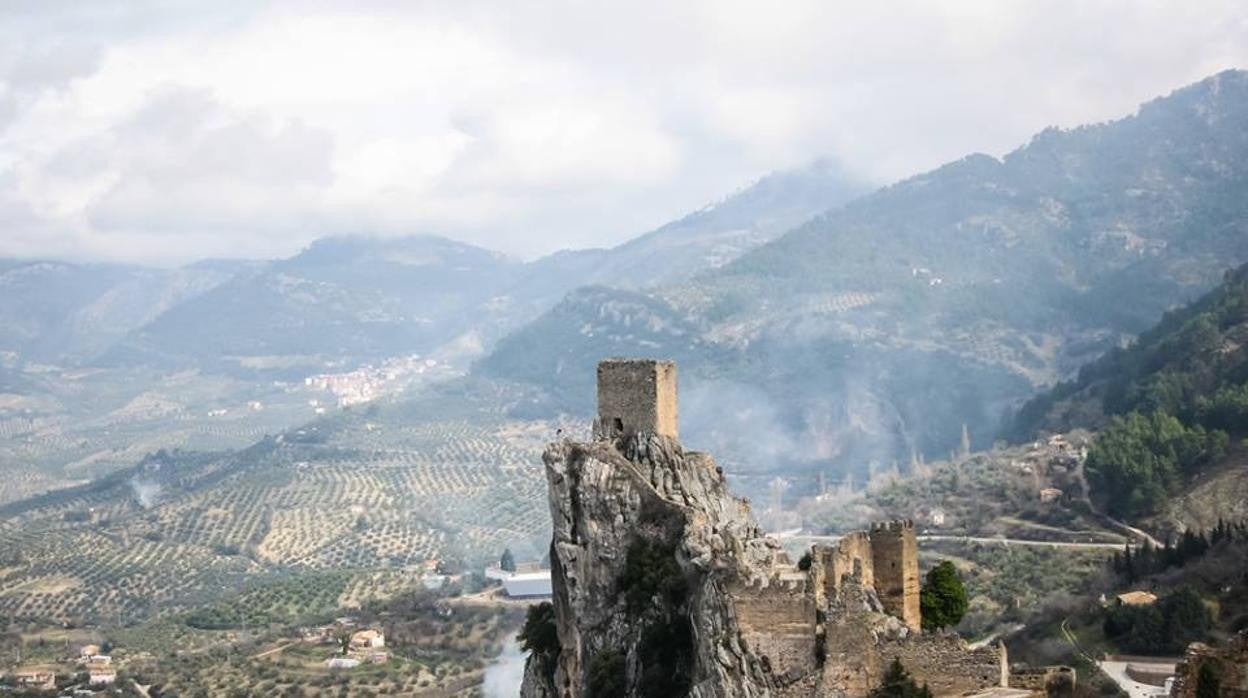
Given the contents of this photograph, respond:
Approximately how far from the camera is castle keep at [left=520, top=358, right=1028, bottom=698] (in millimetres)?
44812

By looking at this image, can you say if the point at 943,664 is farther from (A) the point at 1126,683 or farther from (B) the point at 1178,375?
(B) the point at 1178,375

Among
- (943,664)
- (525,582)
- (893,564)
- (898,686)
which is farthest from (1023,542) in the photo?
(898,686)

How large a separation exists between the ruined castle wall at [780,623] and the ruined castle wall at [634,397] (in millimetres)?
13983

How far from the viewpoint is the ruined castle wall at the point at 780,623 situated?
4600cm

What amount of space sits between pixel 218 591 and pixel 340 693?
203 feet

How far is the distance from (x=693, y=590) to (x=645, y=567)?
A: 12.4 ft

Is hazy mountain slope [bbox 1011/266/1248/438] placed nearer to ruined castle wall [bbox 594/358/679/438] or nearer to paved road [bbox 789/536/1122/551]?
paved road [bbox 789/536/1122/551]

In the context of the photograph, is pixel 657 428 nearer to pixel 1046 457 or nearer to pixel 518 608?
pixel 518 608

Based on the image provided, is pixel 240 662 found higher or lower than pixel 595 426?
lower

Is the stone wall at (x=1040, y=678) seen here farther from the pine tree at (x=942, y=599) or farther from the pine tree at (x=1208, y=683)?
the pine tree at (x=1208, y=683)

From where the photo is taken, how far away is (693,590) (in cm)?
5238

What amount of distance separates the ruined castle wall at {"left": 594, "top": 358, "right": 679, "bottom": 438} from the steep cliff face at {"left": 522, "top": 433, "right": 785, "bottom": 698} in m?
0.58

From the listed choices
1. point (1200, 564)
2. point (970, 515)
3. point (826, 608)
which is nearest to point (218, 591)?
point (970, 515)

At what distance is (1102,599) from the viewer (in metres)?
91.6
